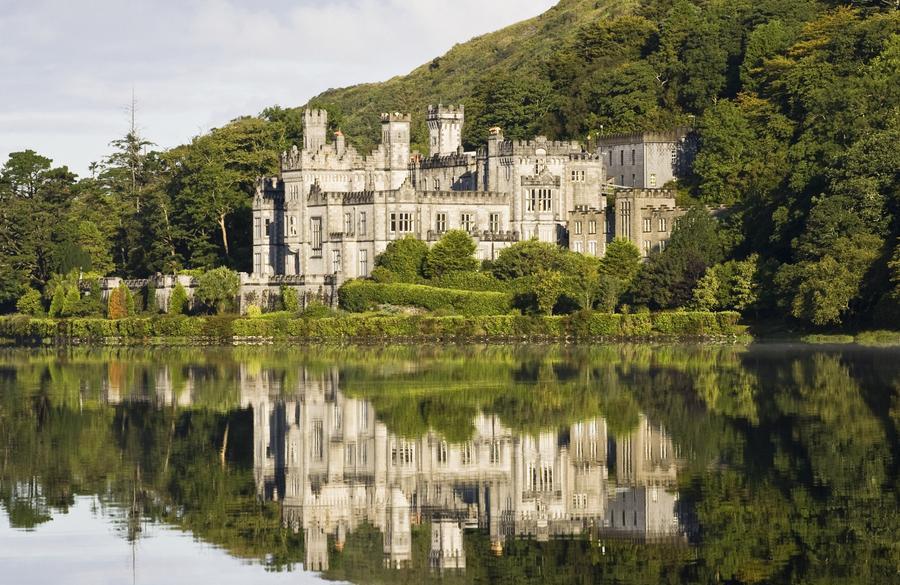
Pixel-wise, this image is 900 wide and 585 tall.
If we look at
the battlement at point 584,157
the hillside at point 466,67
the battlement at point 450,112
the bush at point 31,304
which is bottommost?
the bush at point 31,304

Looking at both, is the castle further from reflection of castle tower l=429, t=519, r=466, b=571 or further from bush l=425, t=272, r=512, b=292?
reflection of castle tower l=429, t=519, r=466, b=571

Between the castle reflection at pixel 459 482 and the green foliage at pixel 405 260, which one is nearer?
the castle reflection at pixel 459 482

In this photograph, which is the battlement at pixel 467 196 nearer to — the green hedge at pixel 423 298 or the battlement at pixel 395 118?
the green hedge at pixel 423 298

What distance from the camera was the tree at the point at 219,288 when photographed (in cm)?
9950

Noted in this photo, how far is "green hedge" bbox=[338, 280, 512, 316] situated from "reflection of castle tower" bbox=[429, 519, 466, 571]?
59.0 metres

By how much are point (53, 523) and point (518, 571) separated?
897 centimetres

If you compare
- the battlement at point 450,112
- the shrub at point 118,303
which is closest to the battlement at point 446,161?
the battlement at point 450,112

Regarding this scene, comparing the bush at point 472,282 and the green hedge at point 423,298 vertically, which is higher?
the bush at point 472,282

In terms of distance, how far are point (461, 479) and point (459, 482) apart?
0.32m

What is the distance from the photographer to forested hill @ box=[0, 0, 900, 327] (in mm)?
80438

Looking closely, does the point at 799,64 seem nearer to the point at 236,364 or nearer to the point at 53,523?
the point at 236,364

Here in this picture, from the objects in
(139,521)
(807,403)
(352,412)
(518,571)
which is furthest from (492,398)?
(518,571)

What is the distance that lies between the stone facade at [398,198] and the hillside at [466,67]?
52.1m

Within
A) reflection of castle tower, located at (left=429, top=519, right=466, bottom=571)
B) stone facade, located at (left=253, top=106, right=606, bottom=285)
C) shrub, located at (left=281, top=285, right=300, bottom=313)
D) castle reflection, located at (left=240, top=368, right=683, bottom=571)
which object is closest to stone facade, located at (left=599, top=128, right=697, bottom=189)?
stone facade, located at (left=253, top=106, right=606, bottom=285)
